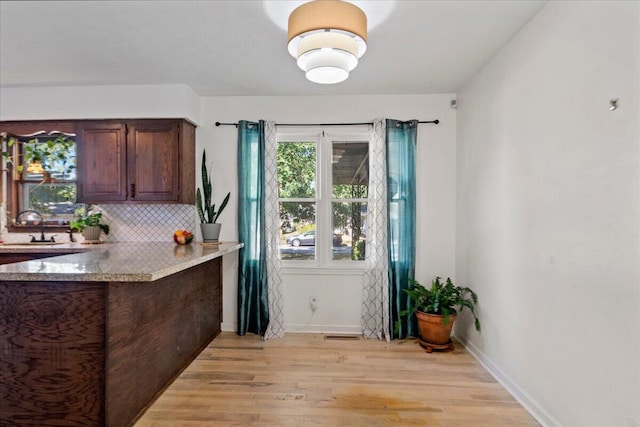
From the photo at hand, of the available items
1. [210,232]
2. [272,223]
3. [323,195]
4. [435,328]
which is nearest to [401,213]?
[323,195]

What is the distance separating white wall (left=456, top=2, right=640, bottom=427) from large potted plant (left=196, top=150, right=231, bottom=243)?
249 centimetres

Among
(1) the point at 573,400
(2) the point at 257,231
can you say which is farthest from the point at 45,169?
(1) the point at 573,400

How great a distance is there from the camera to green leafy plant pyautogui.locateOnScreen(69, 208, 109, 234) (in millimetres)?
3322

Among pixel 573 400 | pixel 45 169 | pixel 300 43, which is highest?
pixel 300 43

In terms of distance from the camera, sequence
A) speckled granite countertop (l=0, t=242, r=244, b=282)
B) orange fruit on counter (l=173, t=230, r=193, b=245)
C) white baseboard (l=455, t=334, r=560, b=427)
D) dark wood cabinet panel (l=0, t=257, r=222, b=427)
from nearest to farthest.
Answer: speckled granite countertop (l=0, t=242, r=244, b=282) < dark wood cabinet panel (l=0, t=257, r=222, b=427) < white baseboard (l=455, t=334, r=560, b=427) < orange fruit on counter (l=173, t=230, r=193, b=245)

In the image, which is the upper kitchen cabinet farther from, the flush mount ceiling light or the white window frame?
the flush mount ceiling light

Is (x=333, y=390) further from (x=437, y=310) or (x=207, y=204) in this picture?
(x=207, y=204)

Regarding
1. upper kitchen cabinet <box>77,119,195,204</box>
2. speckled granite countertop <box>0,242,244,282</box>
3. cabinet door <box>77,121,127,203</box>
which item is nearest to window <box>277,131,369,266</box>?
upper kitchen cabinet <box>77,119,195,204</box>

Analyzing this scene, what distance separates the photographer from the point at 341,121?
11.2ft

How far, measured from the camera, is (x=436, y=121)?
3.30 m

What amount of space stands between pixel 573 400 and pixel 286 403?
1.65 metres

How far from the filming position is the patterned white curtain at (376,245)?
3.25 metres

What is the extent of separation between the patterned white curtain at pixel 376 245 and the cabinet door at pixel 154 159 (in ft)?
6.48

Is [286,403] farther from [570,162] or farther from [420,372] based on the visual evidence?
[570,162]
